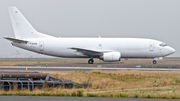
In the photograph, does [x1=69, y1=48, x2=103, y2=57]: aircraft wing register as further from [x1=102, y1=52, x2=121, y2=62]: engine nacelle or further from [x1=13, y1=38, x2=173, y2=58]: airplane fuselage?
[x1=102, y1=52, x2=121, y2=62]: engine nacelle

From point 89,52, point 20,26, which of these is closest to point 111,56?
point 89,52

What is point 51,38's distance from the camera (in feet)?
147

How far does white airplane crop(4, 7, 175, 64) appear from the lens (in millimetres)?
42719

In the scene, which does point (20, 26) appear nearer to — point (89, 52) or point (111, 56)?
point (89, 52)

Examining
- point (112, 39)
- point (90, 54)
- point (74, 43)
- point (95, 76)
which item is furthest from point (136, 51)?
point (95, 76)

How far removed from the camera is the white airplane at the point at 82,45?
140 ft

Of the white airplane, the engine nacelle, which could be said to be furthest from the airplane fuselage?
the engine nacelle

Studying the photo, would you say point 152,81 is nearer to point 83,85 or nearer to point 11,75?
→ point 83,85

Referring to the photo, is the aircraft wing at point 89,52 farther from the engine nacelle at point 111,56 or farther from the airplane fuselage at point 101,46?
the engine nacelle at point 111,56

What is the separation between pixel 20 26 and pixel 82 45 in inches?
496

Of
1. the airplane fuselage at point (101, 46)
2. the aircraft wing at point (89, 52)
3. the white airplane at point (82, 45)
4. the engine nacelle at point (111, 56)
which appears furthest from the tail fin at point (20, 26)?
the engine nacelle at point (111, 56)

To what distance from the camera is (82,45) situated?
43.9 meters

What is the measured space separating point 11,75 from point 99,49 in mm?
21863

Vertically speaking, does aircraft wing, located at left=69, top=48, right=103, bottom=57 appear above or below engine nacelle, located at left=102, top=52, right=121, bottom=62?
above
